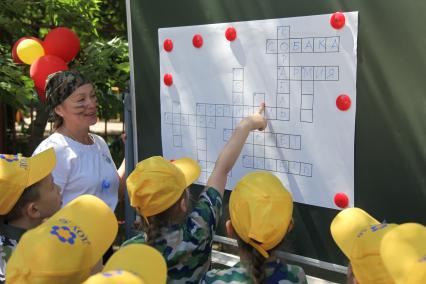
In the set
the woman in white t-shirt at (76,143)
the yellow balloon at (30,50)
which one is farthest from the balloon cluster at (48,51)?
the woman in white t-shirt at (76,143)

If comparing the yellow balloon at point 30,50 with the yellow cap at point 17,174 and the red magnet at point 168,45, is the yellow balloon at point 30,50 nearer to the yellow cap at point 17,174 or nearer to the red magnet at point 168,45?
the red magnet at point 168,45

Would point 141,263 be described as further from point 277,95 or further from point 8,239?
point 277,95

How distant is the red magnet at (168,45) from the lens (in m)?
2.68

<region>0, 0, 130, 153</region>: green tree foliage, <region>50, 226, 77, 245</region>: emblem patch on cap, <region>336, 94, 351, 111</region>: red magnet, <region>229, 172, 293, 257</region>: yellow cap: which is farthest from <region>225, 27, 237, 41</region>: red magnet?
<region>0, 0, 130, 153</region>: green tree foliage

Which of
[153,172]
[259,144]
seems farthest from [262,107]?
[153,172]

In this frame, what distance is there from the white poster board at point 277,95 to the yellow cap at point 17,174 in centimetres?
82

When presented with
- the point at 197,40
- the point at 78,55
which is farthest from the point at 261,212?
the point at 78,55

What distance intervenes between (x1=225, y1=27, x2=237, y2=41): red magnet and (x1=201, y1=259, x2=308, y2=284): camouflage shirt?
3.62ft

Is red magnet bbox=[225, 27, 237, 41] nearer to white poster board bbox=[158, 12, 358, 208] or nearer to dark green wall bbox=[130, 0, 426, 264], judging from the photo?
white poster board bbox=[158, 12, 358, 208]

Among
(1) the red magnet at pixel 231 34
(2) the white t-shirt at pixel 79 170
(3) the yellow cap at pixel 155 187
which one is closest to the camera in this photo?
(3) the yellow cap at pixel 155 187

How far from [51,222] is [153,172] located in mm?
508

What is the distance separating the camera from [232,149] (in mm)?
2201

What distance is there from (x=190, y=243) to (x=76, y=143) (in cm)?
100

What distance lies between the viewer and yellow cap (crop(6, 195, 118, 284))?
1280 mm
